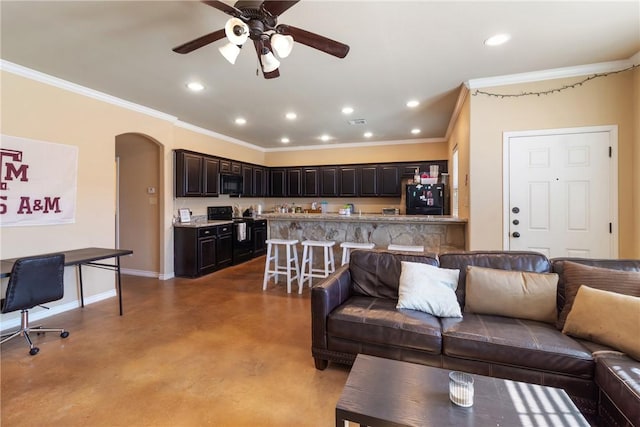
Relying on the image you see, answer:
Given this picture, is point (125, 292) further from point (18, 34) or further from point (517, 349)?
point (517, 349)

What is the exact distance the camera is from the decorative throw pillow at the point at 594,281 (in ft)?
6.35

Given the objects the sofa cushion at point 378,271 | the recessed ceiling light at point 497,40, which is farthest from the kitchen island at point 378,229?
the recessed ceiling light at point 497,40

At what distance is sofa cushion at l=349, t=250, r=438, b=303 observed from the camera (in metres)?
2.66

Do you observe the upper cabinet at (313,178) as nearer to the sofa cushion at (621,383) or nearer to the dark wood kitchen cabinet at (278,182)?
the dark wood kitchen cabinet at (278,182)

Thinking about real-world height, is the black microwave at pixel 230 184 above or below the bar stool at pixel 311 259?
above

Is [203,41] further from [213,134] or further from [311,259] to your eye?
[213,134]

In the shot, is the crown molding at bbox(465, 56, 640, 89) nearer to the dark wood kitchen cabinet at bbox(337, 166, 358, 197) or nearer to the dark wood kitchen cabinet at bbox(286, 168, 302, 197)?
the dark wood kitchen cabinet at bbox(337, 166, 358, 197)

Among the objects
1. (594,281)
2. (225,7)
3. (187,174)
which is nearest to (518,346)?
(594,281)

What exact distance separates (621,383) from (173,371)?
109 inches

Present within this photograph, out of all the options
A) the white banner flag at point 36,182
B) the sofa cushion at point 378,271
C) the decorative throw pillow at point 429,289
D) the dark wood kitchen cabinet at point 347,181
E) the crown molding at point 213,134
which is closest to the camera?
the decorative throw pillow at point 429,289

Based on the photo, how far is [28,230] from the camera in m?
3.20

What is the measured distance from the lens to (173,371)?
230 centimetres

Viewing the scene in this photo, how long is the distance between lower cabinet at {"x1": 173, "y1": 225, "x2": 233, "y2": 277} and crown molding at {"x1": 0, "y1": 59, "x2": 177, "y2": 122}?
6.31ft

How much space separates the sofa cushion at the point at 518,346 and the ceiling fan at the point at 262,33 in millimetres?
2097
